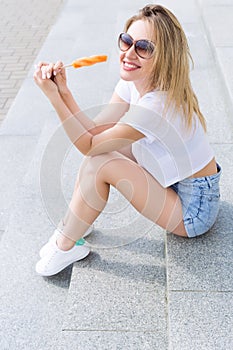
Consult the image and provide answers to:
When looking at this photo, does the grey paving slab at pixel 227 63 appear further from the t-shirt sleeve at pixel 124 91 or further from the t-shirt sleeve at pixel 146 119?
the t-shirt sleeve at pixel 146 119

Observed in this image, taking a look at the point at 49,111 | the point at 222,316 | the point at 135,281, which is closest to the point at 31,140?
the point at 49,111

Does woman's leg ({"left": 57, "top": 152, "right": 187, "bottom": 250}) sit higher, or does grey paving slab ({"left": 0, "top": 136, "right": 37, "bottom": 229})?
woman's leg ({"left": 57, "top": 152, "right": 187, "bottom": 250})

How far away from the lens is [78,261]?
2271 millimetres

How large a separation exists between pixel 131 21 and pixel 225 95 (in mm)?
1507

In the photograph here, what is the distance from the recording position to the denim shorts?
2068mm

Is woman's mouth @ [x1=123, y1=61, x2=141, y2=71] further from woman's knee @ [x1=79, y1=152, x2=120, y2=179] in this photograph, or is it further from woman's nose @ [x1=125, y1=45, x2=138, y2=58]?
woman's knee @ [x1=79, y1=152, x2=120, y2=179]

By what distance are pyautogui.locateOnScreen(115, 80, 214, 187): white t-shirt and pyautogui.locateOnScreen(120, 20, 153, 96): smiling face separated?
7 centimetres

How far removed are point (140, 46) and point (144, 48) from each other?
0.05 feet

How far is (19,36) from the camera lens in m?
5.31

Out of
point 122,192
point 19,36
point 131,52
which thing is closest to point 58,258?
point 122,192

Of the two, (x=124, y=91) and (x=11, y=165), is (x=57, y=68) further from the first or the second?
(x=11, y=165)

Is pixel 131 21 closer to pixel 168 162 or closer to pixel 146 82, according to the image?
pixel 146 82

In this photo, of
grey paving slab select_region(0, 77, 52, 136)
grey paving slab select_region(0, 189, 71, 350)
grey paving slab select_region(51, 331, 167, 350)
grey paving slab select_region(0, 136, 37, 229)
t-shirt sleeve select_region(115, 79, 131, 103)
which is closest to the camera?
grey paving slab select_region(51, 331, 167, 350)

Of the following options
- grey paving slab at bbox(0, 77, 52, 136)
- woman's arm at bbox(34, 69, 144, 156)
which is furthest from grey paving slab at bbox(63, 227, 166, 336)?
grey paving slab at bbox(0, 77, 52, 136)
